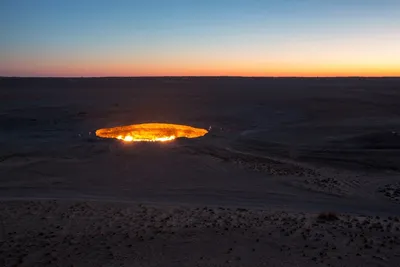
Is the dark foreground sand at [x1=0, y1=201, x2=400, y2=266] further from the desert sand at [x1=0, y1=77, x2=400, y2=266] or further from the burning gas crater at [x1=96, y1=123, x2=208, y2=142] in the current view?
the burning gas crater at [x1=96, y1=123, x2=208, y2=142]

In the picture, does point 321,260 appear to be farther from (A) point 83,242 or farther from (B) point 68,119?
(B) point 68,119

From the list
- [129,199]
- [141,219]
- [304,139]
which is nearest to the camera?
[141,219]

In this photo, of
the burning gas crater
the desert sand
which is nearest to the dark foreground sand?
the desert sand

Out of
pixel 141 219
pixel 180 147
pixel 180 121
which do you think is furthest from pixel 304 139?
pixel 141 219

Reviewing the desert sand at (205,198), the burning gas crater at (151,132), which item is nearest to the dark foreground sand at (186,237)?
the desert sand at (205,198)

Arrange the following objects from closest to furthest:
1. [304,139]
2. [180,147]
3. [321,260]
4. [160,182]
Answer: [321,260] → [160,182] → [180,147] → [304,139]

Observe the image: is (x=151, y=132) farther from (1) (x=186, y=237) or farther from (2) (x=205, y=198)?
(1) (x=186, y=237)
